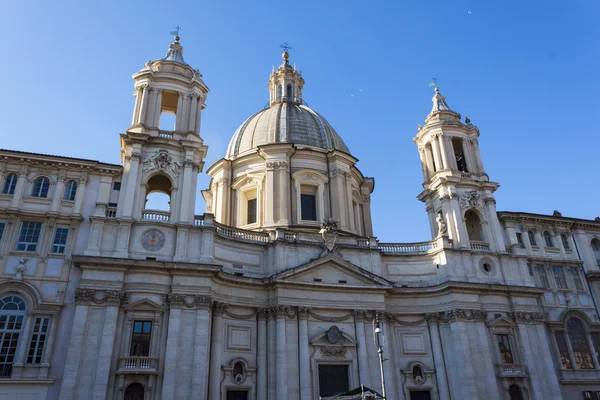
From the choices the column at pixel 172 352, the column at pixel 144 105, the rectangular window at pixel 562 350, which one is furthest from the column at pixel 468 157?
the column at pixel 172 352

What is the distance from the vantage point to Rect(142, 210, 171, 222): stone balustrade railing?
28.4 m

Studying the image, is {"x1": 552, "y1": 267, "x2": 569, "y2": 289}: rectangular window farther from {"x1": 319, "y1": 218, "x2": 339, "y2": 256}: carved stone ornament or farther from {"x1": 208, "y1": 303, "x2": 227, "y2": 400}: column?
{"x1": 208, "y1": 303, "x2": 227, "y2": 400}: column

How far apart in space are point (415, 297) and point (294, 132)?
16.8 m

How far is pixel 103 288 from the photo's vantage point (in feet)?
82.3

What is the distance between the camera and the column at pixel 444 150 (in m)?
37.2

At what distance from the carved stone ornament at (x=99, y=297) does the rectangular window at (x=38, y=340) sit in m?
1.85

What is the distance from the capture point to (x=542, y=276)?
35031 millimetres

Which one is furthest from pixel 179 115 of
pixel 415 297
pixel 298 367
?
pixel 415 297

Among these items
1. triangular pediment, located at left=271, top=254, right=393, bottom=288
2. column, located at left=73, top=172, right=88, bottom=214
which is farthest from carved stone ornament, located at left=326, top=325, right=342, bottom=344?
column, located at left=73, top=172, right=88, bottom=214

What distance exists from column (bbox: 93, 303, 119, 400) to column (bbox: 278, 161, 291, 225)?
44.8 feet

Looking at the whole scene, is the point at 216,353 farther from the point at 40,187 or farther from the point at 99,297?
the point at 40,187

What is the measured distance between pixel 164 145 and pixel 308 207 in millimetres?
12636

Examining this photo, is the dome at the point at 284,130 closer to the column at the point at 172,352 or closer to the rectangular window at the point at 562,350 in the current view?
the column at the point at 172,352

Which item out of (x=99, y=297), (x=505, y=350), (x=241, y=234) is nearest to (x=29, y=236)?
(x=99, y=297)
